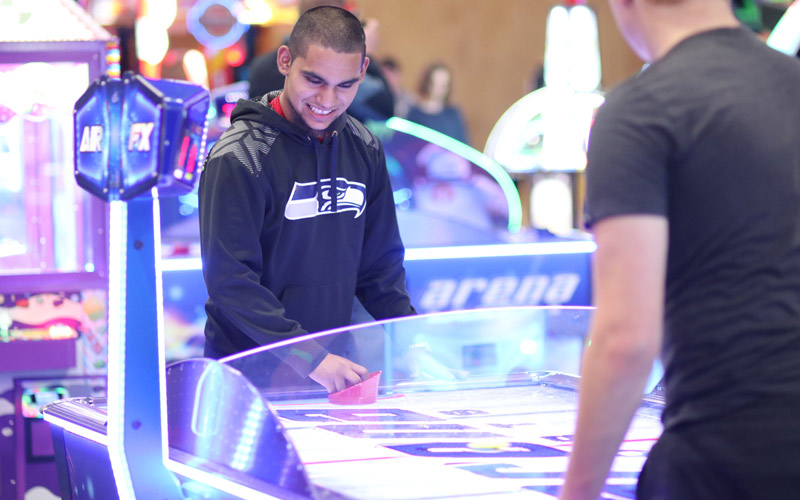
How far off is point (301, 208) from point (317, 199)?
4 centimetres

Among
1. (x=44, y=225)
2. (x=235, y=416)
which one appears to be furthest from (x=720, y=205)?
(x=44, y=225)

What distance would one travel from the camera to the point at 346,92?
6.91 feet

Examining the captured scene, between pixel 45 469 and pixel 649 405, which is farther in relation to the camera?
pixel 45 469

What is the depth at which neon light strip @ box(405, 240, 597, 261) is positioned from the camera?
4.23m

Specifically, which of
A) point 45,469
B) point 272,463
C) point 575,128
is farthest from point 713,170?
point 575,128

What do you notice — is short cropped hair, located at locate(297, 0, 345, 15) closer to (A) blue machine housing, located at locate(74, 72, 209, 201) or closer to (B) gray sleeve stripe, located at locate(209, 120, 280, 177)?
(B) gray sleeve stripe, located at locate(209, 120, 280, 177)

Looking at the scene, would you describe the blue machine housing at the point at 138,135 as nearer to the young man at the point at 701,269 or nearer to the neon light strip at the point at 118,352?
the neon light strip at the point at 118,352

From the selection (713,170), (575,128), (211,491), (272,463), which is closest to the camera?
(713,170)

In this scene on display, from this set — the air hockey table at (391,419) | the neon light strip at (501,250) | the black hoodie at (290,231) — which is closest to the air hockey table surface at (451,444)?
the air hockey table at (391,419)

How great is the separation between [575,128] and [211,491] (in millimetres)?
5600

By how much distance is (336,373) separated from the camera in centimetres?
184

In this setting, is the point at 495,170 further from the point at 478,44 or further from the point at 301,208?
the point at 478,44

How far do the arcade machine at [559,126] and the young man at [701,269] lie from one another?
18.1 feet

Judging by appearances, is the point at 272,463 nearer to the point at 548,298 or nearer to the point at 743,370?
the point at 743,370
